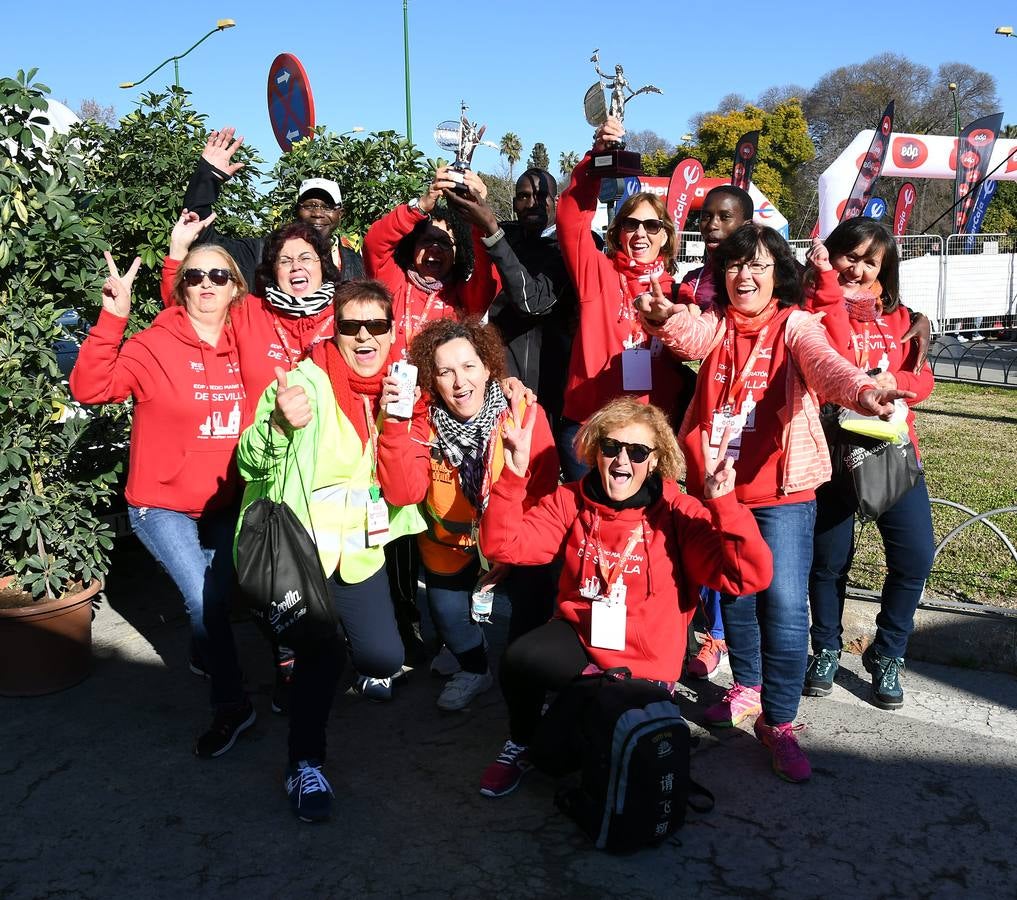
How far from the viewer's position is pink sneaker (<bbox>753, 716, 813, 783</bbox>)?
3.37m

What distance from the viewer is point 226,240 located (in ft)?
15.1

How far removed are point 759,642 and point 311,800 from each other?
1933 millimetres

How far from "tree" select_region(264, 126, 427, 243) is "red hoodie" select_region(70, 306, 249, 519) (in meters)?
2.26

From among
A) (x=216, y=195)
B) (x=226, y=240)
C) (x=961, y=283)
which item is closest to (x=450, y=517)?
(x=226, y=240)

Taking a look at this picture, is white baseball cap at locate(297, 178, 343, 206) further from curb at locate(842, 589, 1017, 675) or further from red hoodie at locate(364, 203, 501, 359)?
curb at locate(842, 589, 1017, 675)

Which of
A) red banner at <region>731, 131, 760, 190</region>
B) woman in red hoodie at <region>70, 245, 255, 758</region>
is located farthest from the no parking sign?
red banner at <region>731, 131, 760, 190</region>

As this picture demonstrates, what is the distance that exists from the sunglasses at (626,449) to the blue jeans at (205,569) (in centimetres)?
166

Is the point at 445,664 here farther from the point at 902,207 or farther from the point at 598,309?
the point at 902,207

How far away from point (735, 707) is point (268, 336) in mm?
2526

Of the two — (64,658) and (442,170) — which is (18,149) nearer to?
(442,170)

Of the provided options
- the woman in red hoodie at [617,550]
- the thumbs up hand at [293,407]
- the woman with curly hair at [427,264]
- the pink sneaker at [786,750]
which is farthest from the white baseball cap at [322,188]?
the pink sneaker at [786,750]

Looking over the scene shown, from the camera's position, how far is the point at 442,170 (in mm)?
3930

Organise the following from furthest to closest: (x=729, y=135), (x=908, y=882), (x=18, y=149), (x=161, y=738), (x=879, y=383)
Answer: (x=729, y=135) → (x=18, y=149) → (x=161, y=738) → (x=879, y=383) → (x=908, y=882)

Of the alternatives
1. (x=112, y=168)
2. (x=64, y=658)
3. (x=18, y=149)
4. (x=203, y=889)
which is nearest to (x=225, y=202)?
(x=112, y=168)
